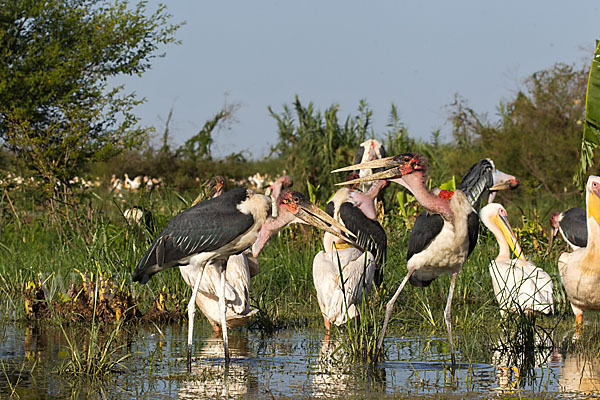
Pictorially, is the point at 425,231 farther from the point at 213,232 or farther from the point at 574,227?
the point at 574,227

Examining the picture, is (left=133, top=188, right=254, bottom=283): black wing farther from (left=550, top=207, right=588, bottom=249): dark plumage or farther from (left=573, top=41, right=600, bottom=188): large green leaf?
(left=550, top=207, right=588, bottom=249): dark plumage

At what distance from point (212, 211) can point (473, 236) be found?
1618mm

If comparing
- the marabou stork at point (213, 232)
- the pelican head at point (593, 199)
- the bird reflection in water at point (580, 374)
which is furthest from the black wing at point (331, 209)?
the bird reflection in water at point (580, 374)

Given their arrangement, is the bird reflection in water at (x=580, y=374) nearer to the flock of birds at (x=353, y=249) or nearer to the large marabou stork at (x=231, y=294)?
the flock of birds at (x=353, y=249)

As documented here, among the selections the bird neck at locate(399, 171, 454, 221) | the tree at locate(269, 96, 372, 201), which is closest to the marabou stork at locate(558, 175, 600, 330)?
the bird neck at locate(399, 171, 454, 221)

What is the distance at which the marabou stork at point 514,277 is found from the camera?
6.16m

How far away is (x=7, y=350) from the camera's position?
561cm

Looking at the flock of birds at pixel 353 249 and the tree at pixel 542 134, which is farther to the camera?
the tree at pixel 542 134

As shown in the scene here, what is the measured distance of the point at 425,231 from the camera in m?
5.25

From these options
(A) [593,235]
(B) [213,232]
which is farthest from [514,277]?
(B) [213,232]

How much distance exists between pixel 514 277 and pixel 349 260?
127cm

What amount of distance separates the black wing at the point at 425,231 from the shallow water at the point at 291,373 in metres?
0.71

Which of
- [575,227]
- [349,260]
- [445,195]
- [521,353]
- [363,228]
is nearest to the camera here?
[445,195]

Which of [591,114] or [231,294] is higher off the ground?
[591,114]
